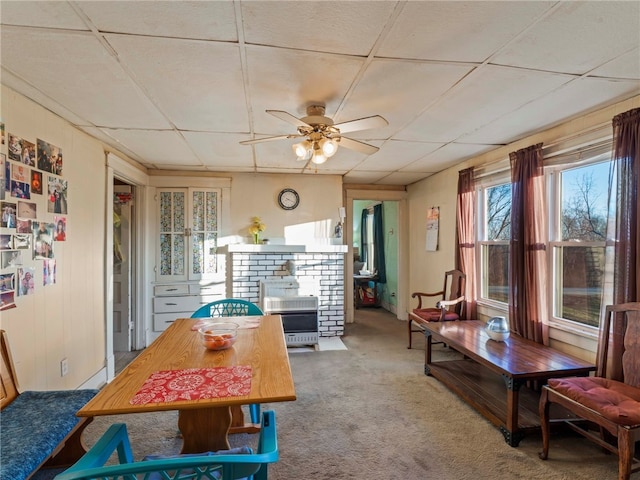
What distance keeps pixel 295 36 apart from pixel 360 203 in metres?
6.75

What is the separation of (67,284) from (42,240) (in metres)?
0.47

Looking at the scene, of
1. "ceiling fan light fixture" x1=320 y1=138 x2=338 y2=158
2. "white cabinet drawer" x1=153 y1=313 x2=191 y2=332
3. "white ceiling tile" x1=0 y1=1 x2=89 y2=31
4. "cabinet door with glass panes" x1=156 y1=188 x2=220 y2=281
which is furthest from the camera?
"cabinet door with glass panes" x1=156 y1=188 x2=220 y2=281

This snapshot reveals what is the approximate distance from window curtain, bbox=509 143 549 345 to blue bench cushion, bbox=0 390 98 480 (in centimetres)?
331

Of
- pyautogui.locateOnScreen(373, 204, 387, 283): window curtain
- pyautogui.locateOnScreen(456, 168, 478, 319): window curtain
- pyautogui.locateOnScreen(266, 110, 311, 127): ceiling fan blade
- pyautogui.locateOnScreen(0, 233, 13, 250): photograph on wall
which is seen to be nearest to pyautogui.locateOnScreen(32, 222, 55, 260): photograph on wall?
pyautogui.locateOnScreen(0, 233, 13, 250): photograph on wall

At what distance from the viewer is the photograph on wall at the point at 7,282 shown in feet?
6.31

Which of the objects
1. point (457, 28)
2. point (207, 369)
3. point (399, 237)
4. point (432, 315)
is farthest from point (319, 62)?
point (399, 237)

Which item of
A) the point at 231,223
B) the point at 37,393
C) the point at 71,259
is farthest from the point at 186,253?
the point at 37,393

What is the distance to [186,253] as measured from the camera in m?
4.50

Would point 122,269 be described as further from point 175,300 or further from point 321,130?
point 321,130

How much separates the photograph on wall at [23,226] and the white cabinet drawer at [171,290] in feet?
7.54

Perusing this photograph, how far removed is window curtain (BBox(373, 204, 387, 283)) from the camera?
Answer: 6758 millimetres

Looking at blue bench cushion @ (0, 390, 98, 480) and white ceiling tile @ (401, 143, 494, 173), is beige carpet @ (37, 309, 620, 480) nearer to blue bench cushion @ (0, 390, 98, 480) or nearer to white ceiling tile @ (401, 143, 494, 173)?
blue bench cushion @ (0, 390, 98, 480)

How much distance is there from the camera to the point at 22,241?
211 cm

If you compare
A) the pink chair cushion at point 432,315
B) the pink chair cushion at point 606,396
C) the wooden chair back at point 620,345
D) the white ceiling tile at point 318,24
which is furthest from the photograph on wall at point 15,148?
the wooden chair back at point 620,345
